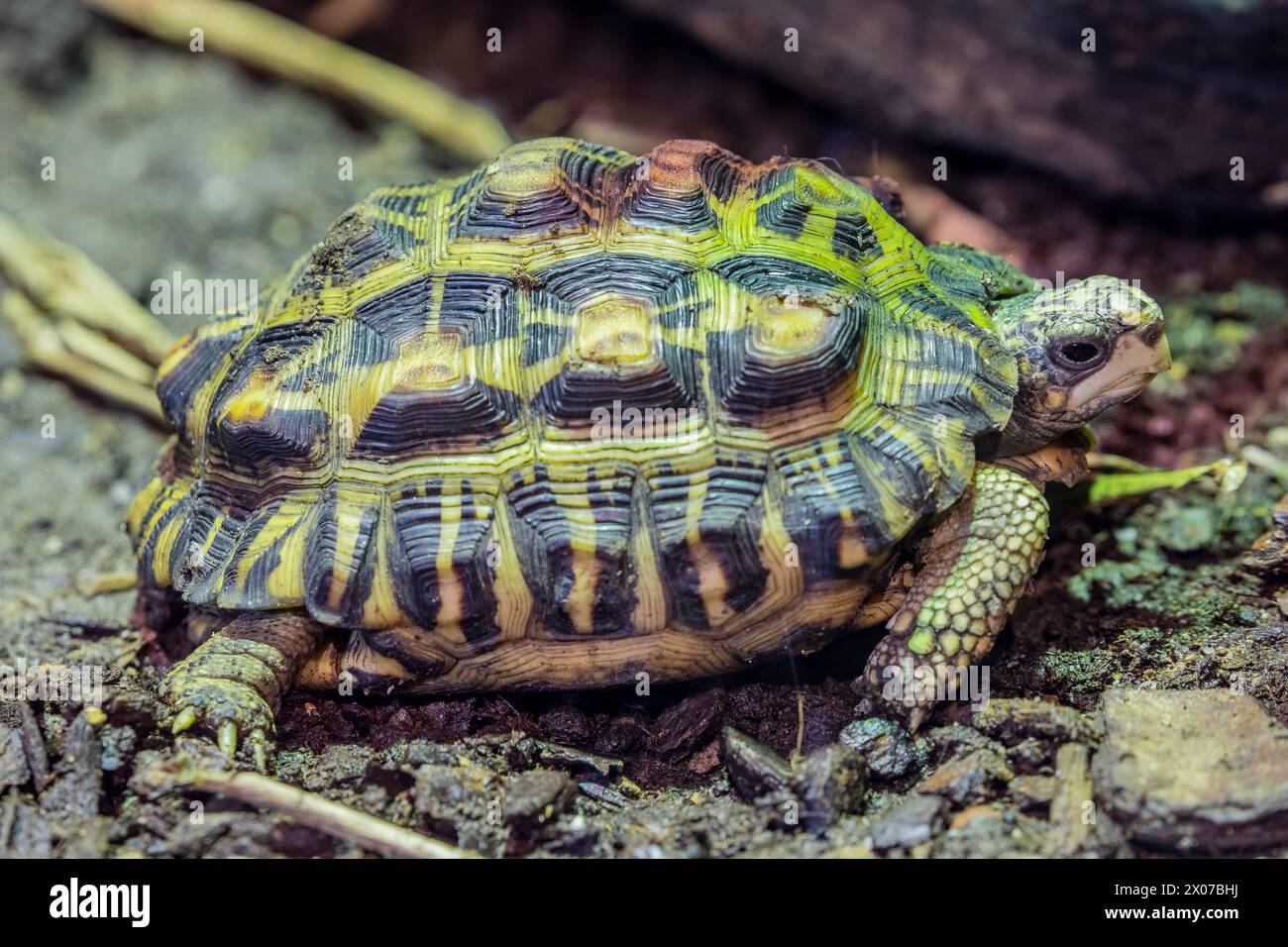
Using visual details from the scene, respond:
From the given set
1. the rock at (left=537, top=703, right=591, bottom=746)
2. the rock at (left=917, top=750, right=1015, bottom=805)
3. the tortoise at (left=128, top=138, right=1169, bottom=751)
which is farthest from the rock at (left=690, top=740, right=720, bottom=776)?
the rock at (left=917, top=750, right=1015, bottom=805)

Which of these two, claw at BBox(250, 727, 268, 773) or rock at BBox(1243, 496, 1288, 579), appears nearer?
claw at BBox(250, 727, 268, 773)

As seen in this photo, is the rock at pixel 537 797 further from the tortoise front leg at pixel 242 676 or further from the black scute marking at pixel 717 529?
the tortoise front leg at pixel 242 676

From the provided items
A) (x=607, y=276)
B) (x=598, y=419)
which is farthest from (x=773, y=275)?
(x=598, y=419)

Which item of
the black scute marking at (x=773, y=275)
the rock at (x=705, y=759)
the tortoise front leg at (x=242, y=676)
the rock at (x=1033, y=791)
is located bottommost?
the rock at (x=1033, y=791)

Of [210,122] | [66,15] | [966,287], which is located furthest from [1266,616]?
[66,15]

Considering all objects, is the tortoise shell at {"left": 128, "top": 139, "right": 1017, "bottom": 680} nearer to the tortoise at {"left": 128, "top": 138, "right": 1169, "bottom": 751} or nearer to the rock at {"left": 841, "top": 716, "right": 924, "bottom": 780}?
the tortoise at {"left": 128, "top": 138, "right": 1169, "bottom": 751}

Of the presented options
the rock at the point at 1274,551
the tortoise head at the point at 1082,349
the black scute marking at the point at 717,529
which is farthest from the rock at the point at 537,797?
the rock at the point at 1274,551

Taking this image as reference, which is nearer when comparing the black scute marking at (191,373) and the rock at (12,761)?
the rock at (12,761)
